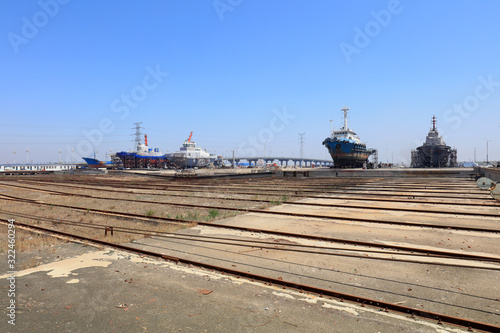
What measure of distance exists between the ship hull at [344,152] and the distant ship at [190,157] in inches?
1979

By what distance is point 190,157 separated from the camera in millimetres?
108312

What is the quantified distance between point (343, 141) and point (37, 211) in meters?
64.5

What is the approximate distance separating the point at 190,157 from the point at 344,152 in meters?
56.6

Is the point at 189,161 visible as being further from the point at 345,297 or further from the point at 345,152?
the point at 345,297

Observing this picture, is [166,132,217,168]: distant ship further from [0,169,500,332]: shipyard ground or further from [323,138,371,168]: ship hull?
[0,169,500,332]: shipyard ground

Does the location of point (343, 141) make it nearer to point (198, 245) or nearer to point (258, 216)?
point (258, 216)

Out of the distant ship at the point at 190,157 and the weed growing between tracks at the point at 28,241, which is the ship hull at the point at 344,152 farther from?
the weed growing between tracks at the point at 28,241

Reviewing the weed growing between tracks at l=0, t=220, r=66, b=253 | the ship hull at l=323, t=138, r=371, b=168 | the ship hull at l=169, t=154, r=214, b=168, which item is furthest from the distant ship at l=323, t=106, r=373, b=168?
the weed growing between tracks at l=0, t=220, r=66, b=253

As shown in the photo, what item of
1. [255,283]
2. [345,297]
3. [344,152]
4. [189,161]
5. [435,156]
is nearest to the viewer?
[345,297]

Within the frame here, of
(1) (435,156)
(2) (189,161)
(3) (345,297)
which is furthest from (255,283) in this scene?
(2) (189,161)

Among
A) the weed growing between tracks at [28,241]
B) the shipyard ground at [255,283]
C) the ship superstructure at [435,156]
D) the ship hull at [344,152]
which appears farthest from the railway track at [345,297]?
the ship superstructure at [435,156]

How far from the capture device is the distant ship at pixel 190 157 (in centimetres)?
10588

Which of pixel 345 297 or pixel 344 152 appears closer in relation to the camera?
pixel 345 297

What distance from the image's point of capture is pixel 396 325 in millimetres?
4465
